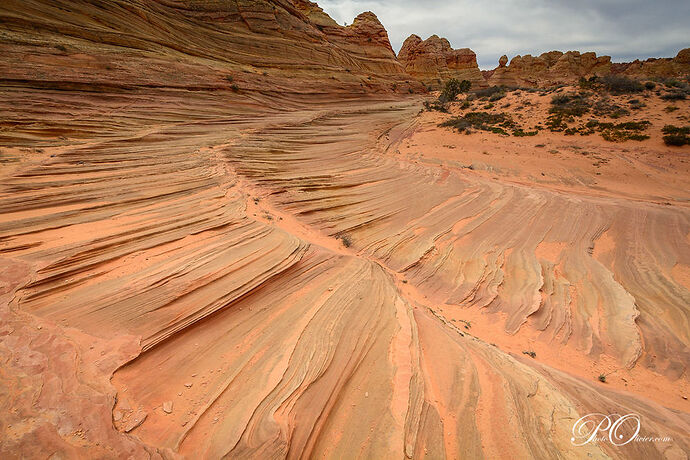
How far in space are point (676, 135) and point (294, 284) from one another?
21968 millimetres

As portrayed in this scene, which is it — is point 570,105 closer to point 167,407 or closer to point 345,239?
point 345,239

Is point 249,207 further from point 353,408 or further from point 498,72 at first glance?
point 498,72

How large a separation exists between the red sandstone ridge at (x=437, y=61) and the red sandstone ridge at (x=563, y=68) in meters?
6.41

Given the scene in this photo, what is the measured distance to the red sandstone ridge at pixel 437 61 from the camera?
6362cm

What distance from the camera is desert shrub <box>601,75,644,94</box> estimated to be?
21.7 metres

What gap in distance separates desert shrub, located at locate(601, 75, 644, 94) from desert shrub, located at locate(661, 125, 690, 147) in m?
7.72

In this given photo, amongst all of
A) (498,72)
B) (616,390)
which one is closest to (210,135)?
(616,390)

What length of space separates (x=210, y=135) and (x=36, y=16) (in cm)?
967

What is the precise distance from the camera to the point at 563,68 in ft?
201

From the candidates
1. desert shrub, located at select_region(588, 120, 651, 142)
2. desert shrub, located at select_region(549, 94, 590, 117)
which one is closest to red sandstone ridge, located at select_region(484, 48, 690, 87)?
desert shrub, located at select_region(549, 94, 590, 117)

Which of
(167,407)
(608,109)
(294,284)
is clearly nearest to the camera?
(167,407)

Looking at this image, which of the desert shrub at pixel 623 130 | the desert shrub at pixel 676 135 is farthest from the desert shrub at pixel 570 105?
the desert shrub at pixel 676 135

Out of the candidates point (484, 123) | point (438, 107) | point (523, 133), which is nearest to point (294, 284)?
point (523, 133)

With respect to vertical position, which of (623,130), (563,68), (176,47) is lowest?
(623,130)
